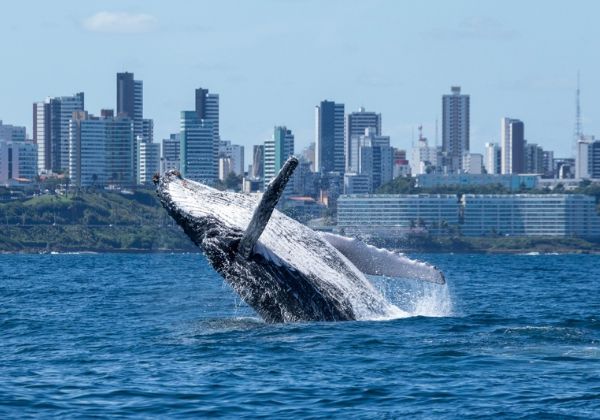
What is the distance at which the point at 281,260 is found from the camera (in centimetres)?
2136

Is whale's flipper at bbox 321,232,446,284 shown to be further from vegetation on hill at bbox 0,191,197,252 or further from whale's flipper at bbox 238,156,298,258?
vegetation on hill at bbox 0,191,197,252

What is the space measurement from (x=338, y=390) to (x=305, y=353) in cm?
221

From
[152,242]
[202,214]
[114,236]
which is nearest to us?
[202,214]

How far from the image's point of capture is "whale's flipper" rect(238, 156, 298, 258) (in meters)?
19.2

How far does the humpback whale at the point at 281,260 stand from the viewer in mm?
21344

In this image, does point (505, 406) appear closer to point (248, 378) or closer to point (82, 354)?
point (248, 378)

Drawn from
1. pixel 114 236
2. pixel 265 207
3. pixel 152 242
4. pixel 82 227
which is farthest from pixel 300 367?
pixel 82 227

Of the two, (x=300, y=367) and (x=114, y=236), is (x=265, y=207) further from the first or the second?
(x=114, y=236)

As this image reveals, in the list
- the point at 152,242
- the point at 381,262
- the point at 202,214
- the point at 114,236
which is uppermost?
the point at 202,214

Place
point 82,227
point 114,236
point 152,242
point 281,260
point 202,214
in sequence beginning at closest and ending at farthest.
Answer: point 281,260 < point 202,214 < point 152,242 < point 114,236 < point 82,227

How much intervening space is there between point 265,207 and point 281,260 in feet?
5.73

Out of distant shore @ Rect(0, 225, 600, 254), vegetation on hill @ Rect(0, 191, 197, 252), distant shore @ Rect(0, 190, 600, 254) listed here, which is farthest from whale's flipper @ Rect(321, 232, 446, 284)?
distant shore @ Rect(0, 190, 600, 254)

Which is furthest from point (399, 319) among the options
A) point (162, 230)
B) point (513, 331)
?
point (162, 230)

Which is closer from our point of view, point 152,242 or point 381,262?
point 381,262
